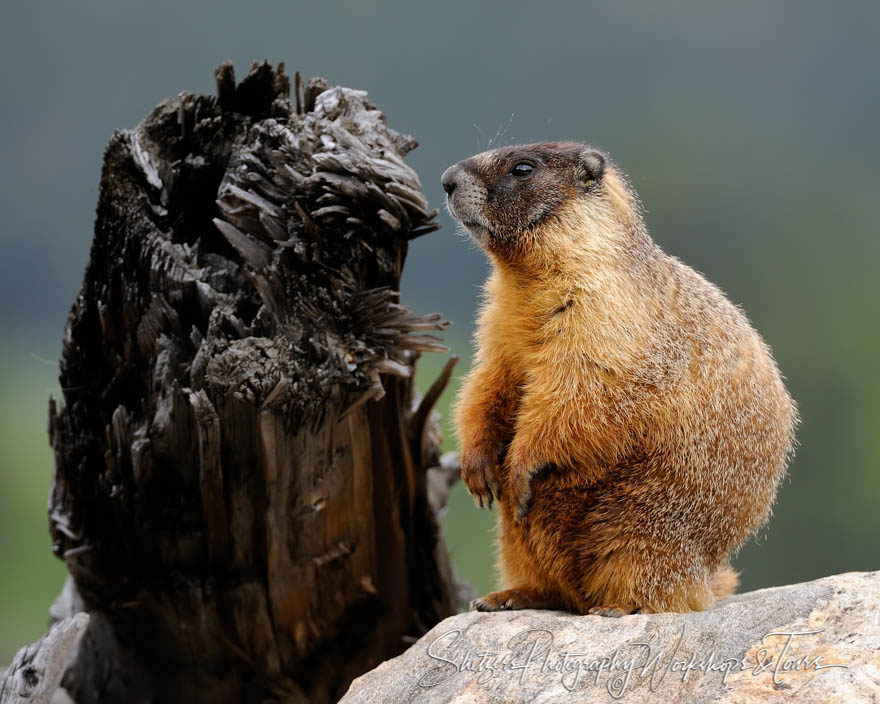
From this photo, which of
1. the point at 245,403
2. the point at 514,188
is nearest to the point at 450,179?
the point at 514,188

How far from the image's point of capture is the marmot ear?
2.78 meters

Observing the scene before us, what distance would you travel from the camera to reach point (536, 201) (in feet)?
9.03

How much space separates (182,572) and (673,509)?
170cm

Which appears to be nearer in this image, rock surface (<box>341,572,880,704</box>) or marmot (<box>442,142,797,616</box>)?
rock surface (<box>341,572,880,704</box>)

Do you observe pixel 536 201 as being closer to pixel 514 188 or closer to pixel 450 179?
pixel 514 188

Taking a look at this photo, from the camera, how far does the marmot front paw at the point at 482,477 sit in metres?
2.78

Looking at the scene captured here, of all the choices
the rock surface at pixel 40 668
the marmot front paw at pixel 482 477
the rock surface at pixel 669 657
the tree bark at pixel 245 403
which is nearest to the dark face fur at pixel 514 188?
the tree bark at pixel 245 403

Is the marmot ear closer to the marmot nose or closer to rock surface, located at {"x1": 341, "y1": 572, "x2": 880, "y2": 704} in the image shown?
the marmot nose

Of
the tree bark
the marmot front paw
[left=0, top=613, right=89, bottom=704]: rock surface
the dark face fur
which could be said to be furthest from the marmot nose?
[left=0, top=613, right=89, bottom=704]: rock surface

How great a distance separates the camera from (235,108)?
3184 mm

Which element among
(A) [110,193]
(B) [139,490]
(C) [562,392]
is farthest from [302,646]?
(A) [110,193]

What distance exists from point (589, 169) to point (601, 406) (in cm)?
74

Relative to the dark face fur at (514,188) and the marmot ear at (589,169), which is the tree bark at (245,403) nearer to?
the dark face fur at (514,188)

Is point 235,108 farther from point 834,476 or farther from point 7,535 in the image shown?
point 834,476
